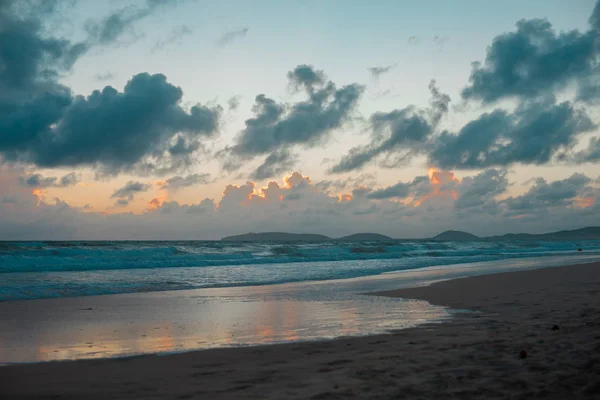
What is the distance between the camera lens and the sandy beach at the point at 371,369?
4.92 meters

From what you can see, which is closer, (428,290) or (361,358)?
(361,358)

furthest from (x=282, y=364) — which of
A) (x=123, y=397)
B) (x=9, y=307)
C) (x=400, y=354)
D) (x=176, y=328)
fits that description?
(x=9, y=307)

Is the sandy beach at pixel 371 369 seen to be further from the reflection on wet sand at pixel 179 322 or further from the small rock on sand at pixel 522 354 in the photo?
the reflection on wet sand at pixel 179 322

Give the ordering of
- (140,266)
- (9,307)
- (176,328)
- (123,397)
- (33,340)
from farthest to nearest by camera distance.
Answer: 1. (140,266)
2. (9,307)
3. (176,328)
4. (33,340)
5. (123,397)

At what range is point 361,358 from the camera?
634 cm

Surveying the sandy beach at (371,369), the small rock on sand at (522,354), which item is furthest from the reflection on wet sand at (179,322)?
the small rock on sand at (522,354)

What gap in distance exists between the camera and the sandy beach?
492cm

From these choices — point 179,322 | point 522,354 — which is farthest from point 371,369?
point 179,322

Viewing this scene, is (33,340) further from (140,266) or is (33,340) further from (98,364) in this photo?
(140,266)

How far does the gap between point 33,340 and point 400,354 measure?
5907 mm

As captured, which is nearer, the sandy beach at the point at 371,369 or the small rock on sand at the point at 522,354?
the sandy beach at the point at 371,369

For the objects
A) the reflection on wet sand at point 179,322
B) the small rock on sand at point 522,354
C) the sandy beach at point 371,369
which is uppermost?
the small rock on sand at point 522,354

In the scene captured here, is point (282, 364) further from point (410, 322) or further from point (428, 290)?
point (428, 290)

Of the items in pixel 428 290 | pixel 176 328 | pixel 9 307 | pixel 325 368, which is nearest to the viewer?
pixel 325 368
